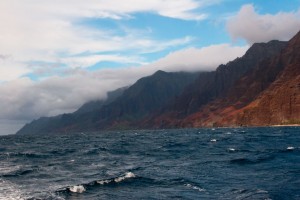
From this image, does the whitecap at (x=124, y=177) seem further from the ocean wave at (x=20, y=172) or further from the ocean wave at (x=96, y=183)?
the ocean wave at (x=20, y=172)

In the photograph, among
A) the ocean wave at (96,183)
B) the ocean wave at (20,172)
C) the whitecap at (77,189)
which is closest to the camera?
the whitecap at (77,189)

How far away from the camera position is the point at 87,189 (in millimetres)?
A: 37031

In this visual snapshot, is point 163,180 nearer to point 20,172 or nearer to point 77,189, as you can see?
point 77,189

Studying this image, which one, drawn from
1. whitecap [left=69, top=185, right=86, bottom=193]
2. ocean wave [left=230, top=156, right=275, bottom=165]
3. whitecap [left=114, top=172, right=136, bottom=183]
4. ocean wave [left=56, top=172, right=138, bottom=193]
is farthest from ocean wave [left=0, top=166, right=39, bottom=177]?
ocean wave [left=230, top=156, right=275, bottom=165]

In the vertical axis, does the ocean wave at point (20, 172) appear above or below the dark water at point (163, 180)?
below

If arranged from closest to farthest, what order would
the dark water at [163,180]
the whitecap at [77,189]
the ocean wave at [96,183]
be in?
the dark water at [163,180]
the whitecap at [77,189]
the ocean wave at [96,183]

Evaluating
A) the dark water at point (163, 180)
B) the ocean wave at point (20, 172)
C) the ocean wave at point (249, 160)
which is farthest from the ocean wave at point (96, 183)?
the ocean wave at point (249, 160)

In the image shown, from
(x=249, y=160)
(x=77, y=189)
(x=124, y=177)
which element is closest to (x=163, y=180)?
(x=124, y=177)

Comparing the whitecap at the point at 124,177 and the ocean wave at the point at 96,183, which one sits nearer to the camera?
the ocean wave at the point at 96,183

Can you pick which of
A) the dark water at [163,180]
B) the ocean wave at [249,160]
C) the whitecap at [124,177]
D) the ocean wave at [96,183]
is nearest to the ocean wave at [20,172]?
the dark water at [163,180]

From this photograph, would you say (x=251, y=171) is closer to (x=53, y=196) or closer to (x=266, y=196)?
(x=266, y=196)

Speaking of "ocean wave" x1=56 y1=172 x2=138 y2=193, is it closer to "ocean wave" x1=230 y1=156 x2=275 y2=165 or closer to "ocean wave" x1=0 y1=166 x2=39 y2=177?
"ocean wave" x1=0 y1=166 x2=39 y2=177

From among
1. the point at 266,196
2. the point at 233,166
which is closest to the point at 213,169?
the point at 233,166

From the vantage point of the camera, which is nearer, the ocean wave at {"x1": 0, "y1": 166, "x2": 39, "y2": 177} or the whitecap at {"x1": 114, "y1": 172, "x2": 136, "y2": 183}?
the whitecap at {"x1": 114, "y1": 172, "x2": 136, "y2": 183}
